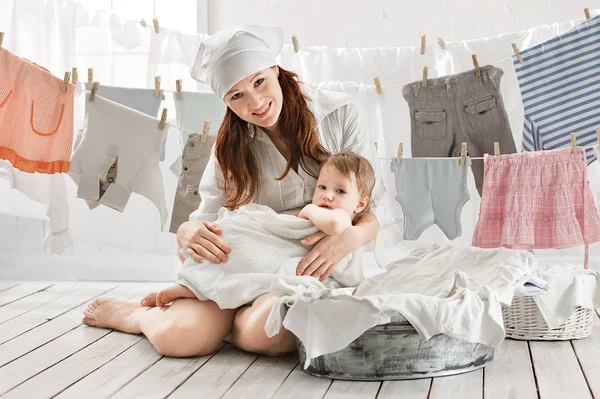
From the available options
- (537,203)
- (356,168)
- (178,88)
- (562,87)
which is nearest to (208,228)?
(356,168)

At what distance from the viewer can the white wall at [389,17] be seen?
126 inches

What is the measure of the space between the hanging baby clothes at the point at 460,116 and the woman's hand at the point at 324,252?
2.51 feet

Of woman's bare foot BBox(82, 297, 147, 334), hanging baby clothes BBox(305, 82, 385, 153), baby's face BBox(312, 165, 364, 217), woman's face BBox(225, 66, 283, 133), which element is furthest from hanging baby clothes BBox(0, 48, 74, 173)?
baby's face BBox(312, 165, 364, 217)

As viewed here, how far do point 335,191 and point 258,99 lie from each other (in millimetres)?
315

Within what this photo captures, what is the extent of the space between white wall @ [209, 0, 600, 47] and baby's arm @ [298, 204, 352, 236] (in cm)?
148

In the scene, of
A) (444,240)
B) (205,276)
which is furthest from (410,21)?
(205,276)

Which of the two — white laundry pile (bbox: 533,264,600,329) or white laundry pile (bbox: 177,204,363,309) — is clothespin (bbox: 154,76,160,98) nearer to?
white laundry pile (bbox: 177,204,363,309)

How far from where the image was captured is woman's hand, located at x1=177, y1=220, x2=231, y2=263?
2002mm

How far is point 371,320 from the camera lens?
165 centimetres

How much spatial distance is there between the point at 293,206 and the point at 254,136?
234mm

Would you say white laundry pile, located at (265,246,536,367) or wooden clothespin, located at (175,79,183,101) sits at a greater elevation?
wooden clothespin, located at (175,79,183,101)

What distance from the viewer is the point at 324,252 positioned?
203 cm

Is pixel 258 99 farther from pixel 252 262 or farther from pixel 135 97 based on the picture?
pixel 135 97

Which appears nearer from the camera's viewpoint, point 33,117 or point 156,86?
point 33,117
